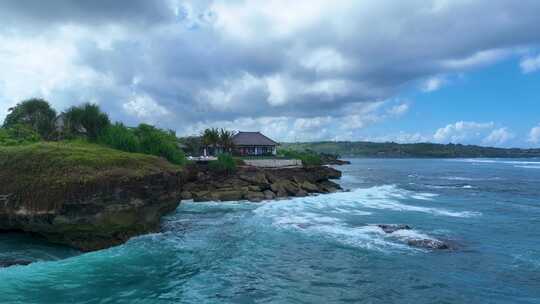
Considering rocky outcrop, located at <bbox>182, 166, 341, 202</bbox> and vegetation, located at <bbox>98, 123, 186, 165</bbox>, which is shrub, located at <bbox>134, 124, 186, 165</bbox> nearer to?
vegetation, located at <bbox>98, 123, 186, 165</bbox>

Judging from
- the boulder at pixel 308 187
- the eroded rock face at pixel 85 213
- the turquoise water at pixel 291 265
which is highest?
the eroded rock face at pixel 85 213

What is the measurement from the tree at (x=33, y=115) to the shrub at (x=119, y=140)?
36.9 ft

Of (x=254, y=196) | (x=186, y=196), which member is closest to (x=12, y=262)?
(x=186, y=196)

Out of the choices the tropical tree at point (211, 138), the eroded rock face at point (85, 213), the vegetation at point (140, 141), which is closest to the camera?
the eroded rock face at point (85, 213)

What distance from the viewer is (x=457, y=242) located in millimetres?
21922

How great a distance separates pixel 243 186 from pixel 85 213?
90.1 ft

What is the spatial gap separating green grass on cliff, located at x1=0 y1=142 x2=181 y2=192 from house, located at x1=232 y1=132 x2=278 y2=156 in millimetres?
52704

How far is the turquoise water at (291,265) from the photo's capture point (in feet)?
45.9

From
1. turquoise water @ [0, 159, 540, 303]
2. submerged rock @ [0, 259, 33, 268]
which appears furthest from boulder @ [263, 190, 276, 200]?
submerged rock @ [0, 259, 33, 268]

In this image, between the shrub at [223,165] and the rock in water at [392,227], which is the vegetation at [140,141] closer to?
the shrub at [223,165]

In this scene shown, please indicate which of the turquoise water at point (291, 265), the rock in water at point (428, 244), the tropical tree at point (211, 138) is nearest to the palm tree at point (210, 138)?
the tropical tree at point (211, 138)

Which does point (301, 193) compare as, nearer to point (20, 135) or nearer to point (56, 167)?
point (56, 167)

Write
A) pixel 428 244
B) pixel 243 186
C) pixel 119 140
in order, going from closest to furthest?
pixel 428 244 < pixel 119 140 < pixel 243 186

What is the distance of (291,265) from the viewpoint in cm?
1758
